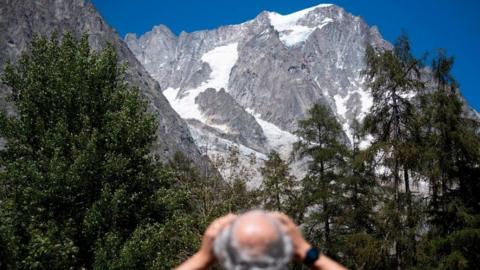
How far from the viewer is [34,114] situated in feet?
50.2

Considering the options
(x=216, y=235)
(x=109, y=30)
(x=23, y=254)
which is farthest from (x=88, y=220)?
(x=109, y=30)

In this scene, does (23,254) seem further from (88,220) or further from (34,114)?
(34,114)

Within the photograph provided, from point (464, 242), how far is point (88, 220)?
37.0ft

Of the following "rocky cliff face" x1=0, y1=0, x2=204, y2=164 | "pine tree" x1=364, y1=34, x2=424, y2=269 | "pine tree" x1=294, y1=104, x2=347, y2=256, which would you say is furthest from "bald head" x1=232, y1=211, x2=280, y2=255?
"rocky cliff face" x1=0, y1=0, x2=204, y2=164

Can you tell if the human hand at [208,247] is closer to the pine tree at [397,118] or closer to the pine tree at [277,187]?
the pine tree at [397,118]

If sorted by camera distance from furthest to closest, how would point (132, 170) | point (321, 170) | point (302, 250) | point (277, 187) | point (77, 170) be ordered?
point (321, 170), point (277, 187), point (132, 170), point (77, 170), point (302, 250)

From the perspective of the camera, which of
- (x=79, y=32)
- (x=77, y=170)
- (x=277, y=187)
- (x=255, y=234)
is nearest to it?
(x=255, y=234)

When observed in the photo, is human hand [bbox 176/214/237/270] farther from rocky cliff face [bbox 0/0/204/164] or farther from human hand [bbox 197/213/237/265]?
rocky cliff face [bbox 0/0/204/164]

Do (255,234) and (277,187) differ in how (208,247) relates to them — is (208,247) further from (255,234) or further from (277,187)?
(277,187)

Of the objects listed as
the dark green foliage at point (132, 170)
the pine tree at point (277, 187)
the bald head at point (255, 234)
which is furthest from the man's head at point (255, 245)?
the pine tree at point (277, 187)

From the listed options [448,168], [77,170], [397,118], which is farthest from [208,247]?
Answer: [397,118]

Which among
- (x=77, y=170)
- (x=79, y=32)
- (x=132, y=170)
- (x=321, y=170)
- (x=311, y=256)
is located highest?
(x=79, y=32)

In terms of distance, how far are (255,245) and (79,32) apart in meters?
135

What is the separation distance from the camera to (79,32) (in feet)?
419
